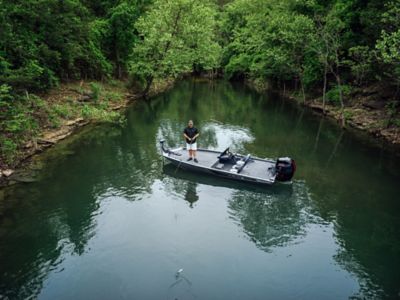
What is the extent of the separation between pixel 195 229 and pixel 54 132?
1416 cm

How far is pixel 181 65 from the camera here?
3847cm

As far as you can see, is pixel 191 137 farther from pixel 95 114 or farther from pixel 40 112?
pixel 40 112

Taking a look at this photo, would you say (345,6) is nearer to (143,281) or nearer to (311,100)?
(311,100)

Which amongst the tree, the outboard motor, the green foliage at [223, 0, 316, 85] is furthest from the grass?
the green foliage at [223, 0, 316, 85]

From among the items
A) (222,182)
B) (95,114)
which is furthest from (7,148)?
(222,182)

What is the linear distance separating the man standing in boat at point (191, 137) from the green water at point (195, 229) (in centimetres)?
124

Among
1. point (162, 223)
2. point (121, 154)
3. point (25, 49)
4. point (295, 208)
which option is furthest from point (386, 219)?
point (25, 49)

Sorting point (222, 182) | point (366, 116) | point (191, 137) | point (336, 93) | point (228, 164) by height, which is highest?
point (336, 93)

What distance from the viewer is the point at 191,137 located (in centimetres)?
1870

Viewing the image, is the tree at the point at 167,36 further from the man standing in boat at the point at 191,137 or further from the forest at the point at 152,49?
the man standing in boat at the point at 191,137

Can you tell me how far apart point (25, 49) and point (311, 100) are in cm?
3030

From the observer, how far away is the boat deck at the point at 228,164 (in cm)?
1772

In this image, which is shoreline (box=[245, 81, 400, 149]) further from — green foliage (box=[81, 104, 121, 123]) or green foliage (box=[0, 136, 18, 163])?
green foliage (box=[0, 136, 18, 163])

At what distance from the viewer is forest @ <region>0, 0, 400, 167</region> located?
69.9 ft
